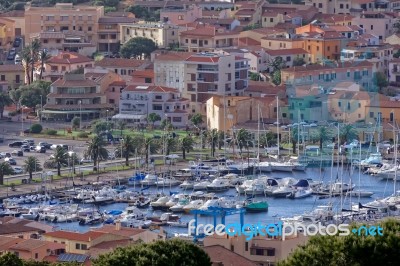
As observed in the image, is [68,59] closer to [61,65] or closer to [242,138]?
[61,65]

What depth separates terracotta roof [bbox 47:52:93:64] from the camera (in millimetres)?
37469

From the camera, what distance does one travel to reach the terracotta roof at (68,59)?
37469 millimetres

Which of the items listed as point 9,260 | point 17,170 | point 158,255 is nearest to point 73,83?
point 17,170

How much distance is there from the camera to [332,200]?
27172 millimetres

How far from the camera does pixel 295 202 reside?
28.1 metres

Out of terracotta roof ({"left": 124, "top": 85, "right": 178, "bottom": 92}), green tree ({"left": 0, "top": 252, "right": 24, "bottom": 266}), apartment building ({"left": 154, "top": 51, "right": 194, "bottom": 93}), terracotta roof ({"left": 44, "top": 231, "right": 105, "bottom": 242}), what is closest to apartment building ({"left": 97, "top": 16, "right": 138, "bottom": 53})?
apartment building ({"left": 154, "top": 51, "right": 194, "bottom": 93})

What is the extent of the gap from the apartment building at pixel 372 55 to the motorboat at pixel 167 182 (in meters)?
8.11

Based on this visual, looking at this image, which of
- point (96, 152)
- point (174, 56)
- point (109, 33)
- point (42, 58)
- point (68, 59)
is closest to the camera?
point (96, 152)

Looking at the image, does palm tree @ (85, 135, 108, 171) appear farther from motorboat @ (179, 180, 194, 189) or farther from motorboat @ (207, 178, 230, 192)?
motorboat @ (207, 178, 230, 192)

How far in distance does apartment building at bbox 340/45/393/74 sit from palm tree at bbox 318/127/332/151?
4.85 meters

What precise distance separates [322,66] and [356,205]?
981cm

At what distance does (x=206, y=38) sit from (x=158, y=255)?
22995mm

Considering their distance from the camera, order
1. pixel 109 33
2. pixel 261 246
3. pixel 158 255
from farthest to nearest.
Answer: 1. pixel 109 33
2. pixel 261 246
3. pixel 158 255

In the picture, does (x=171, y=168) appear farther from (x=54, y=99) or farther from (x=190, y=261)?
(x=190, y=261)
